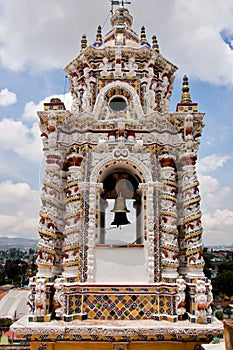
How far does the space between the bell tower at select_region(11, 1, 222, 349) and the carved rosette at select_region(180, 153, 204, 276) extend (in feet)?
0.08

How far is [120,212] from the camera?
30.5ft

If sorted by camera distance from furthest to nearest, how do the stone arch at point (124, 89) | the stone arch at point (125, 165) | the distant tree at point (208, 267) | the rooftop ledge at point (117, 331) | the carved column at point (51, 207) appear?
the distant tree at point (208, 267) → the stone arch at point (124, 89) → the stone arch at point (125, 165) → the carved column at point (51, 207) → the rooftop ledge at point (117, 331)

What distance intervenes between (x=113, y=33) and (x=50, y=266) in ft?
25.9

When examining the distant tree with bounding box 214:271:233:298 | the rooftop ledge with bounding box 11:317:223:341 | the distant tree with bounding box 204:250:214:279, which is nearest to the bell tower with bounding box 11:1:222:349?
the rooftop ledge with bounding box 11:317:223:341

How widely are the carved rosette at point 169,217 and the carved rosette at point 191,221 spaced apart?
273mm

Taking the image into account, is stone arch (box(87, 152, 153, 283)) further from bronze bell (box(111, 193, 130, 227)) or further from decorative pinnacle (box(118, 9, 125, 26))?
decorative pinnacle (box(118, 9, 125, 26))

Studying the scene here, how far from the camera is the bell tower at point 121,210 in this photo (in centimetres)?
734

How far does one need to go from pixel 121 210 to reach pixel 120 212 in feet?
0.42

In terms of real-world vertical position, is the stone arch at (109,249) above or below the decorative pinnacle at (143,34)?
below

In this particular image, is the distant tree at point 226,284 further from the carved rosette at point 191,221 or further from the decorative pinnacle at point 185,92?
the decorative pinnacle at point 185,92

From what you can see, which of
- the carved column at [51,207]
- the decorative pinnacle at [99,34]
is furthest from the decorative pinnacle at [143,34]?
the carved column at [51,207]

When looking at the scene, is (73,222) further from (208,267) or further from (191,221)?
(208,267)

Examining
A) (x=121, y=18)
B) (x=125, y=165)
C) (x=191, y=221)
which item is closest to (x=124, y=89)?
(x=125, y=165)

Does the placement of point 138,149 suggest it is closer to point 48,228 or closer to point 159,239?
point 159,239
